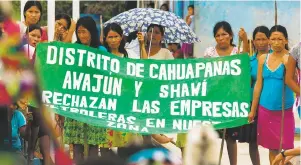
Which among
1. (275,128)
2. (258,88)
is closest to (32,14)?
(258,88)

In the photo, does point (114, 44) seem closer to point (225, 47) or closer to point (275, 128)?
point (225, 47)

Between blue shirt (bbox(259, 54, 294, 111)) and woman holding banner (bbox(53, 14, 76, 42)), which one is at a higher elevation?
woman holding banner (bbox(53, 14, 76, 42))

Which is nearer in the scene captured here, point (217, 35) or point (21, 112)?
point (21, 112)

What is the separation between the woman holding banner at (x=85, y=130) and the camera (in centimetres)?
814

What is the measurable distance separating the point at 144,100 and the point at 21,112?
1009 mm

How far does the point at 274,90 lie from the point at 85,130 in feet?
5.38

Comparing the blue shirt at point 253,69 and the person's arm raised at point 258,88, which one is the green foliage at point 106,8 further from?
the person's arm raised at point 258,88

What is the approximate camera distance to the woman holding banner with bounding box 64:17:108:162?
26.7ft

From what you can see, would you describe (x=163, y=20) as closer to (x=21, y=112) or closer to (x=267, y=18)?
(x=21, y=112)

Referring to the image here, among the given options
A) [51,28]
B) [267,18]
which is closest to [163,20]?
[51,28]

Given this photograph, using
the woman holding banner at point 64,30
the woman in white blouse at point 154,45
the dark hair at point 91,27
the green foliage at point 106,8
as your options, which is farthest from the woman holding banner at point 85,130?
the green foliage at point 106,8

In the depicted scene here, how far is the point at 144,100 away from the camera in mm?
7789

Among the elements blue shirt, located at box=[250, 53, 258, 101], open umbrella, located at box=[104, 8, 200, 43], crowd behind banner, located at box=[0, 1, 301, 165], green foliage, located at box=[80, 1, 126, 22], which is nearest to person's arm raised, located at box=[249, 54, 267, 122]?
crowd behind banner, located at box=[0, 1, 301, 165]

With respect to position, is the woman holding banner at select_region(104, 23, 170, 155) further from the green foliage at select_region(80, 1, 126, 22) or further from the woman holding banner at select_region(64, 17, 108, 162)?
the green foliage at select_region(80, 1, 126, 22)
